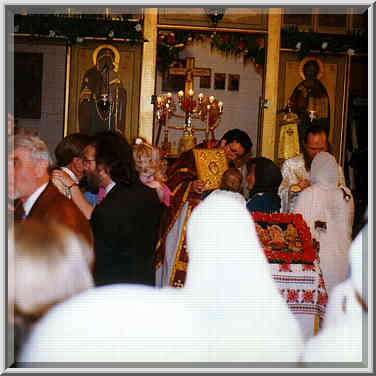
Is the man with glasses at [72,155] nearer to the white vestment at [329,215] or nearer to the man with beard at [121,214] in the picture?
the man with beard at [121,214]

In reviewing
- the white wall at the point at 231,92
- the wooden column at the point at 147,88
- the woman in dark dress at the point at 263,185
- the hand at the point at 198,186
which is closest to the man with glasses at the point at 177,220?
the hand at the point at 198,186

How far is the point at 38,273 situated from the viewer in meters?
1.38

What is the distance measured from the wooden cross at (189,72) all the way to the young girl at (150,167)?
229cm

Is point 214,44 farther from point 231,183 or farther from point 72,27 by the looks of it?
point 231,183

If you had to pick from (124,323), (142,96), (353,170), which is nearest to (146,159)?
(353,170)

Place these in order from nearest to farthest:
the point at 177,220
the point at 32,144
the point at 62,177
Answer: the point at 32,144 → the point at 62,177 → the point at 177,220

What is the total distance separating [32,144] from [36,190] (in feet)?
0.42

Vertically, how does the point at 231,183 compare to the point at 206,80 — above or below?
below

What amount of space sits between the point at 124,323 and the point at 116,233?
1.11 feet

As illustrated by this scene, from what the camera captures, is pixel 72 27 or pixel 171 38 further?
pixel 171 38

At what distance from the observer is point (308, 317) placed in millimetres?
1922

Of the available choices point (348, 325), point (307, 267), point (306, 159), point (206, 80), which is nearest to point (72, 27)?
point (307, 267)

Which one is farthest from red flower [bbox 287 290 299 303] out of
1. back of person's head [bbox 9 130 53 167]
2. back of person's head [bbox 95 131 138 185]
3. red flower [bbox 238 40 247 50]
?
red flower [bbox 238 40 247 50]

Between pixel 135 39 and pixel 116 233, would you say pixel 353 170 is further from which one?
pixel 135 39
